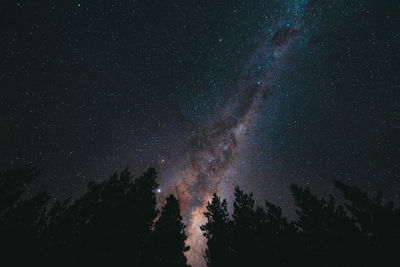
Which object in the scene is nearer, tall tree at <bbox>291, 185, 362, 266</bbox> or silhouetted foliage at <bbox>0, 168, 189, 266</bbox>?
silhouetted foliage at <bbox>0, 168, 189, 266</bbox>

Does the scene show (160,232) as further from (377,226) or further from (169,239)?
(377,226)

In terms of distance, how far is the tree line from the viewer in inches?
449

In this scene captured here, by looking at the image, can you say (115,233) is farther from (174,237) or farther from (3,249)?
(3,249)

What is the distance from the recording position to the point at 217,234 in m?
18.4

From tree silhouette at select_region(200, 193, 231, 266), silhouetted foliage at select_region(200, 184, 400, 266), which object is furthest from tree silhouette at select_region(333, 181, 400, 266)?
tree silhouette at select_region(200, 193, 231, 266)

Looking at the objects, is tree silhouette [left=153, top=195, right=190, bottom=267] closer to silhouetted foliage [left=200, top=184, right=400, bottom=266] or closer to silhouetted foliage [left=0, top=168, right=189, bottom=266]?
silhouetted foliage [left=0, top=168, right=189, bottom=266]

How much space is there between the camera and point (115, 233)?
12.2 meters

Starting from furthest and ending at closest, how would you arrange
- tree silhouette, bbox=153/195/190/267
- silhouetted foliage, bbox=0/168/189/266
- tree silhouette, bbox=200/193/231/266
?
tree silhouette, bbox=200/193/231/266 → tree silhouette, bbox=153/195/190/267 → silhouetted foliage, bbox=0/168/189/266

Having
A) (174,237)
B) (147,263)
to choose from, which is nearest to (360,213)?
(174,237)

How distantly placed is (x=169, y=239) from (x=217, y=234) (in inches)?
255

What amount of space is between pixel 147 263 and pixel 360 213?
773 inches

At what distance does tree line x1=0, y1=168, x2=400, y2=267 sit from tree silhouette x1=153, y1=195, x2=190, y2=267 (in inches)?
2.8

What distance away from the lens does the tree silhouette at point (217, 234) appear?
655 inches

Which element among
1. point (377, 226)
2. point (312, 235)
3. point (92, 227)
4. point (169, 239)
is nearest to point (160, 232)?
point (169, 239)
